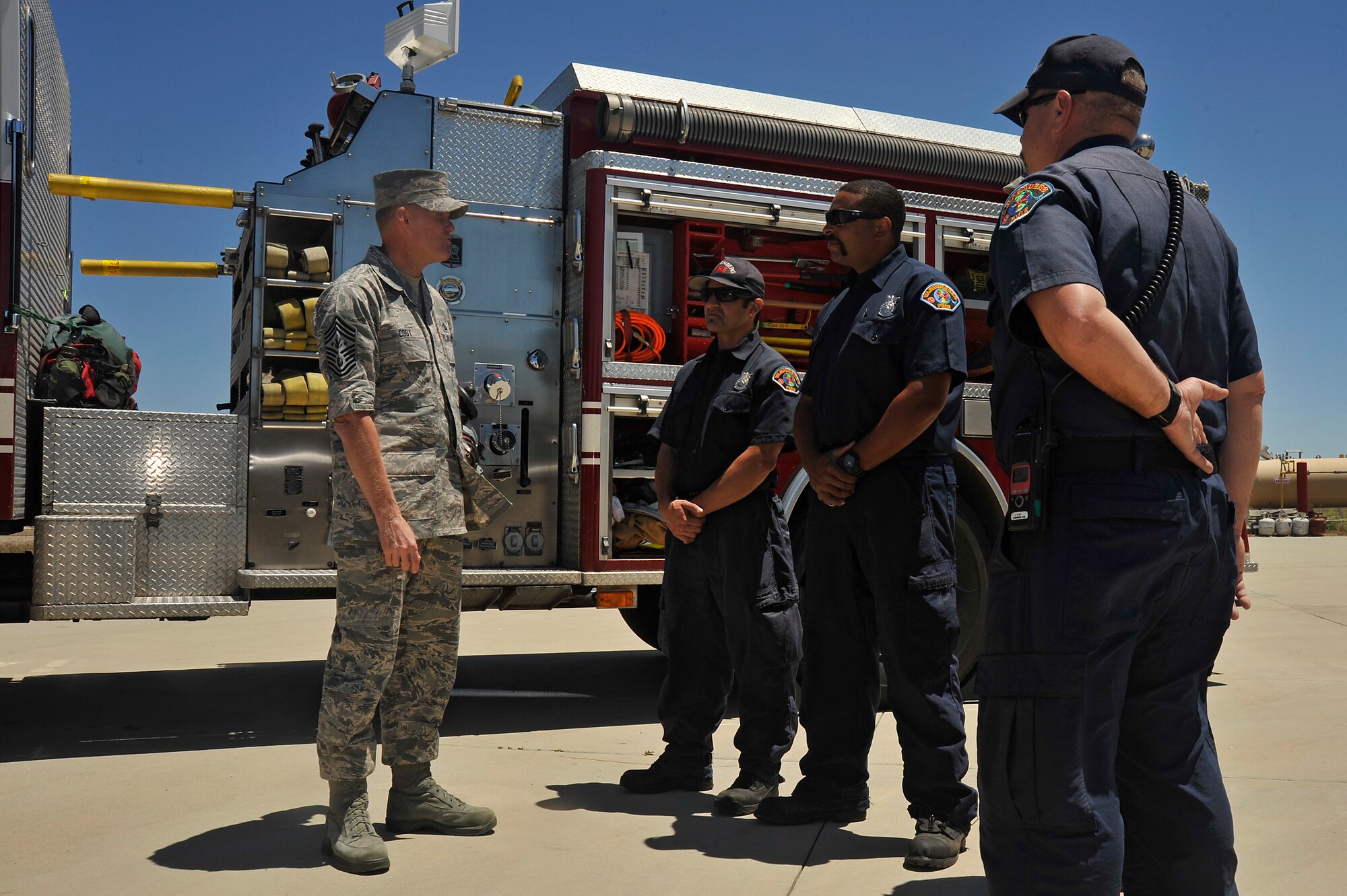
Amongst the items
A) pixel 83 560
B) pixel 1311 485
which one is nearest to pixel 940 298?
pixel 83 560

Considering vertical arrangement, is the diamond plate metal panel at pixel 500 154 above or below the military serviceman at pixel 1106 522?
above

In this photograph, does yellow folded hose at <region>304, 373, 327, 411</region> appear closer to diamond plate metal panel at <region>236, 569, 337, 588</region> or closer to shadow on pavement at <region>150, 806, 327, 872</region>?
diamond plate metal panel at <region>236, 569, 337, 588</region>

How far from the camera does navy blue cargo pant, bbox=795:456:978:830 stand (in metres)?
3.37

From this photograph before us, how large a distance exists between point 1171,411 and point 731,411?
6.77 ft

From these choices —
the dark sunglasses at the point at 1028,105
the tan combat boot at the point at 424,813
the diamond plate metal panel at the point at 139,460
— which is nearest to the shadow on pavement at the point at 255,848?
the tan combat boot at the point at 424,813

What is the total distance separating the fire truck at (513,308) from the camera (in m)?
4.51

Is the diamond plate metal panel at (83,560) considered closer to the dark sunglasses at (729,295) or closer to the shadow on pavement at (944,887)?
the dark sunglasses at (729,295)

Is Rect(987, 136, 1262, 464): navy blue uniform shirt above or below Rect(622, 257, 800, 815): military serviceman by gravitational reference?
above

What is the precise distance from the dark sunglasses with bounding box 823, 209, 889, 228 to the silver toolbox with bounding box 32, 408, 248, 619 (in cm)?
255

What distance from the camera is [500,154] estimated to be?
506 cm

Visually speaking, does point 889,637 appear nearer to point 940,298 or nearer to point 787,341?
point 940,298

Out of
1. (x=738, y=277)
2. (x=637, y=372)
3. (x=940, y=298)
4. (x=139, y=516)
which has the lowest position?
(x=139, y=516)

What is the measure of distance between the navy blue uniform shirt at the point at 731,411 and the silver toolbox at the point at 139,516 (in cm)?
190

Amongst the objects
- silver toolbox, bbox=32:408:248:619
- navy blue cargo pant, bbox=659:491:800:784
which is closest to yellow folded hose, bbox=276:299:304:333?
silver toolbox, bbox=32:408:248:619
